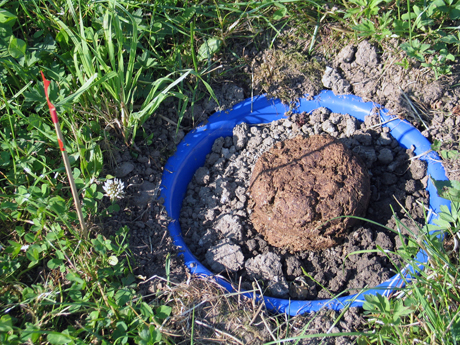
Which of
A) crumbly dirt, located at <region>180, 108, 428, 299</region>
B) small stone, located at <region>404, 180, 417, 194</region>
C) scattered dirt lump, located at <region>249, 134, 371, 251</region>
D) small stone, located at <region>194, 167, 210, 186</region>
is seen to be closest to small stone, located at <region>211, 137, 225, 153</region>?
crumbly dirt, located at <region>180, 108, 428, 299</region>

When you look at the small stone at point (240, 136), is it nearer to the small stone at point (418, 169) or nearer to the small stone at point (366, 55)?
the small stone at point (366, 55)

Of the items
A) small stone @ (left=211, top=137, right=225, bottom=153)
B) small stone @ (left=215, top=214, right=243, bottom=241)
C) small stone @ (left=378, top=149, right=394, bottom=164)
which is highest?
small stone @ (left=211, top=137, right=225, bottom=153)

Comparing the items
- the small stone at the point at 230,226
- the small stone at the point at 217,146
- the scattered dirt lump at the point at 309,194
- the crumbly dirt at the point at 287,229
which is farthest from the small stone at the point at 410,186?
the small stone at the point at 217,146

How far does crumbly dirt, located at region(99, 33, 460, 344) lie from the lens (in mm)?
1897

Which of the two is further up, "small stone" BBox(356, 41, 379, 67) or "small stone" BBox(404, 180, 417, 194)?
"small stone" BBox(356, 41, 379, 67)

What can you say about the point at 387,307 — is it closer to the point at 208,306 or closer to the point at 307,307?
the point at 307,307

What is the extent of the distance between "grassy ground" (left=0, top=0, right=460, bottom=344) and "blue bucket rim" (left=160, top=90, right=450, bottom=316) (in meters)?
0.12

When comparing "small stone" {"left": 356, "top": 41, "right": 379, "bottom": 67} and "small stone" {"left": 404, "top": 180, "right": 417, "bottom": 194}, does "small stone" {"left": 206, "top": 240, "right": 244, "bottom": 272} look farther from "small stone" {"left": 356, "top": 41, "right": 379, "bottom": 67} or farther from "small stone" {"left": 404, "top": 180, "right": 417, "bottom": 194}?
"small stone" {"left": 356, "top": 41, "right": 379, "bottom": 67}

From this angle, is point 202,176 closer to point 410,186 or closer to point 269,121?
point 269,121

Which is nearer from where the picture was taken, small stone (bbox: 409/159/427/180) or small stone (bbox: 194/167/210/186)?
small stone (bbox: 409/159/427/180)

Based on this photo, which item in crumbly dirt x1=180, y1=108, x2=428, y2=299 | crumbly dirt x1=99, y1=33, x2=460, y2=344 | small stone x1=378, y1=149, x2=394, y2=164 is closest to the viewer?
crumbly dirt x1=99, y1=33, x2=460, y2=344

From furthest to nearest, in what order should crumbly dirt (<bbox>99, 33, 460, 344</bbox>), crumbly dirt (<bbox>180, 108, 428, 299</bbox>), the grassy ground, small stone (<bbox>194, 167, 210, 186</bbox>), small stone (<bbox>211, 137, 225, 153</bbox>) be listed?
Answer: small stone (<bbox>211, 137, 225, 153</bbox>) < small stone (<bbox>194, 167, 210, 186</bbox>) < crumbly dirt (<bbox>180, 108, 428, 299</bbox>) < crumbly dirt (<bbox>99, 33, 460, 344</bbox>) < the grassy ground

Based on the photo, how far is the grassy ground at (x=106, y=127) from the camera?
1795 millimetres

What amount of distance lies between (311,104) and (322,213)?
2.85 feet
